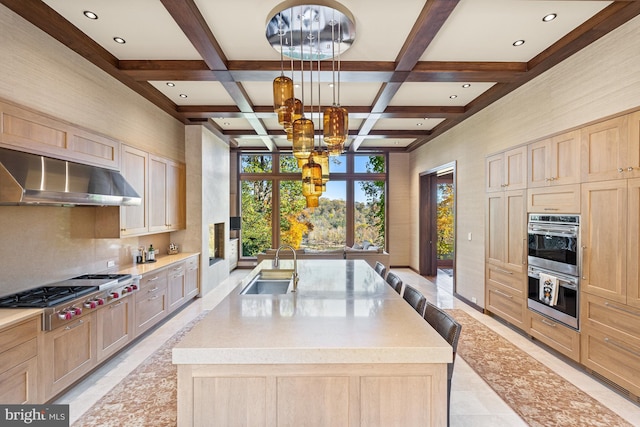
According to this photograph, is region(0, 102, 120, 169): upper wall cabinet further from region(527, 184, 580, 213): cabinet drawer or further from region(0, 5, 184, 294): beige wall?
region(527, 184, 580, 213): cabinet drawer

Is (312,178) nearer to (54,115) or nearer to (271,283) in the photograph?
(271,283)

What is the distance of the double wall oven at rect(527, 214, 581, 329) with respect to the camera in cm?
312

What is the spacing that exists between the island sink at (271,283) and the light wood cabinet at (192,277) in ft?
7.57

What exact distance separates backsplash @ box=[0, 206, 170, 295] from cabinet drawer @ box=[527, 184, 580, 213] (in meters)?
5.02

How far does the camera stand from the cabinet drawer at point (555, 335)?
3.11m

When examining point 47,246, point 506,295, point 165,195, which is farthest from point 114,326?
point 506,295

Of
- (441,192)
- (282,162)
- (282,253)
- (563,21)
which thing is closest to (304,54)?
(563,21)

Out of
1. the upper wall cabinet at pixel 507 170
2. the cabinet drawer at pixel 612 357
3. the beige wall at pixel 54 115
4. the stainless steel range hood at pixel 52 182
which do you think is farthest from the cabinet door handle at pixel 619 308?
the beige wall at pixel 54 115

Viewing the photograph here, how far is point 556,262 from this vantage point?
3.36 meters

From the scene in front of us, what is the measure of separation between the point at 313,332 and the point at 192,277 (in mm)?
4217

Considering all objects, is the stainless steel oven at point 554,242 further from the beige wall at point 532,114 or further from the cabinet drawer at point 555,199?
the beige wall at point 532,114

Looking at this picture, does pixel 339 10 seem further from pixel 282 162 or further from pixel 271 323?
pixel 282 162

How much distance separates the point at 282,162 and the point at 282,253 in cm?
299

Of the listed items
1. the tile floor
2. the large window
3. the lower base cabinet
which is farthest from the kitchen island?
the large window
